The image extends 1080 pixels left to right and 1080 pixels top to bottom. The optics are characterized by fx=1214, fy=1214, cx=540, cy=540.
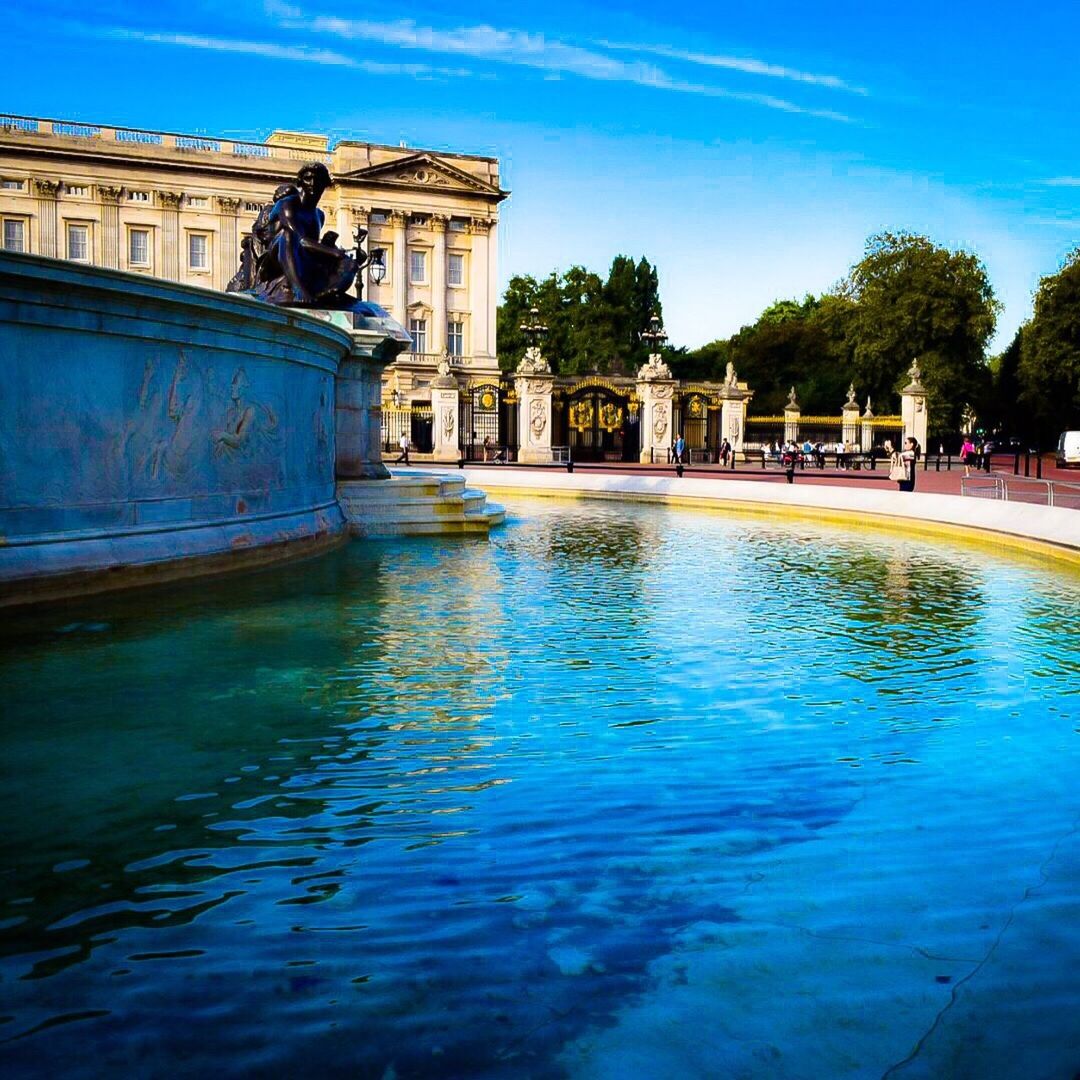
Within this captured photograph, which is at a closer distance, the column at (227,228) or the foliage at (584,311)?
the column at (227,228)

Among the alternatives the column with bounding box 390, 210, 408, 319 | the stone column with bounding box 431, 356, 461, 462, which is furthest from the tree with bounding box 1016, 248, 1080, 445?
the column with bounding box 390, 210, 408, 319

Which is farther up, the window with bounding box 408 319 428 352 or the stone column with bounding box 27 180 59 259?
the stone column with bounding box 27 180 59 259

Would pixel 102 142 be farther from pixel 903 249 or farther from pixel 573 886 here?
pixel 573 886

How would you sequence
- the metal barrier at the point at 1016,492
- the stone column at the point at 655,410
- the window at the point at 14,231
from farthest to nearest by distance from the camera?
the window at the point at 14,231
the stone column at the point at 655,410
the metal barrier at the point at 1016,492

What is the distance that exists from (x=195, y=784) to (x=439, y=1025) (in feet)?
7.68

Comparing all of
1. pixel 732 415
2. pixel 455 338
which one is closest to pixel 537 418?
pixel 732 415

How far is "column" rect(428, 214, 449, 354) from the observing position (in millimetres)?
72438

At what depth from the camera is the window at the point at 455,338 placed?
2894 inches

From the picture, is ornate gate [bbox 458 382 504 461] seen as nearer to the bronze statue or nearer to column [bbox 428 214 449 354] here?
column [bbox 428 214 449 354]

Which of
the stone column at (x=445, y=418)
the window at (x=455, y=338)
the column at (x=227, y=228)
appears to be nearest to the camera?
the stone column at (x=445, y=418)

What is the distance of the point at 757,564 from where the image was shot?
13.8 m

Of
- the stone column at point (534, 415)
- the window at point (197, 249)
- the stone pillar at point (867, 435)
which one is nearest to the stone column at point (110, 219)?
the window at point (197, 249)

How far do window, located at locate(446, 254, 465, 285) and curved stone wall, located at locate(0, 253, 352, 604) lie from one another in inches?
2422

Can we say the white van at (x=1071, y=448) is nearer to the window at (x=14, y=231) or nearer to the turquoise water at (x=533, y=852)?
the turquoise water at (x=533, y=852)
